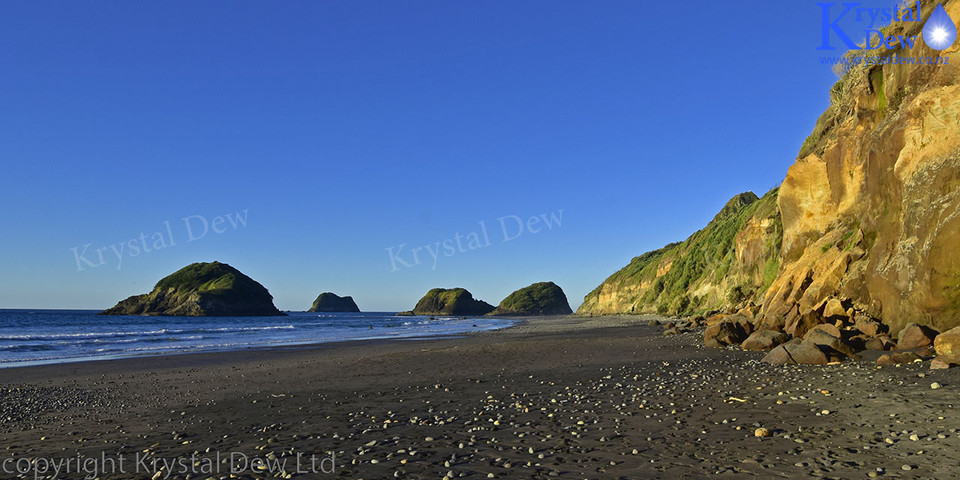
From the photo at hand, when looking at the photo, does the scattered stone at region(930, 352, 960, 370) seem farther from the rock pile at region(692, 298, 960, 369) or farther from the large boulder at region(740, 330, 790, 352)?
the large boulder at region(740, 330, 790, 352)

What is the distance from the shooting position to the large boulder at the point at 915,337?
53.9 ft

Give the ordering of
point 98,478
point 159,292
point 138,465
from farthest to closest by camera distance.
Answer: point 159,292
point 138,465
point 98,478

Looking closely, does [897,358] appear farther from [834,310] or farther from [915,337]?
[834,310]

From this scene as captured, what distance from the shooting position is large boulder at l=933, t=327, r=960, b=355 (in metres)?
13.5

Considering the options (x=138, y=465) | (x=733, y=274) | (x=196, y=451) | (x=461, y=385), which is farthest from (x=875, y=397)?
(x=733, y=274)

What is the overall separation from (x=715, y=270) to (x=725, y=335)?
46661mm

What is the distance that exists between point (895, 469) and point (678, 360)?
45.8 feet

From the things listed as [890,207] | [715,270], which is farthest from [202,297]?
[890,207]

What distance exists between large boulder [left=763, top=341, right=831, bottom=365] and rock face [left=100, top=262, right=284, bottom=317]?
186m

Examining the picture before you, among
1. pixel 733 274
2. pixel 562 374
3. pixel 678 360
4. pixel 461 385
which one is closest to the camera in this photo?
pixel 461 385

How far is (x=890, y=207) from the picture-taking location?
21656 mm

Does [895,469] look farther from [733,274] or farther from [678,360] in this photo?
[733,274]

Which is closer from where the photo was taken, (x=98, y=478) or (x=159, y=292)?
Answer: (x=98, y=478)

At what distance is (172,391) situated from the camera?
17500 millimetres
